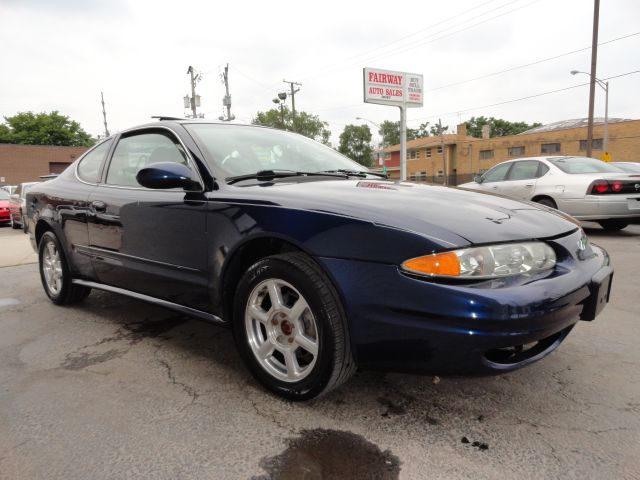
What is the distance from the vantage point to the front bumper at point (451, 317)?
1.76m

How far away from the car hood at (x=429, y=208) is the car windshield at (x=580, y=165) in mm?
5930

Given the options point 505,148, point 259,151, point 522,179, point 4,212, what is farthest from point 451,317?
point 505,148

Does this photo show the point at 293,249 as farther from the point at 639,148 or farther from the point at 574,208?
the point at 639,148

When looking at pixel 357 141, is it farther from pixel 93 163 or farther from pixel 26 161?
pixel 93 163

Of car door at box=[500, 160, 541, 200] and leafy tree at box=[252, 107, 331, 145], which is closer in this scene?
car door at box=[500, 160, 541, 200]

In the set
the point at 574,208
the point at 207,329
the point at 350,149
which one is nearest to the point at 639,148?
the point at 574,208

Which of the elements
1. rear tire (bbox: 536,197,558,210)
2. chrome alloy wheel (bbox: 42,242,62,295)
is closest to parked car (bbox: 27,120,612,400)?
chrome alloy wheel (bbox: 42,242,62,295)

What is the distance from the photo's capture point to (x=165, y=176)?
2.50 meters

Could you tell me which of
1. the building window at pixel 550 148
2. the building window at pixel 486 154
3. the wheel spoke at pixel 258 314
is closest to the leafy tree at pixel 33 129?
the building window at pixel 486 154

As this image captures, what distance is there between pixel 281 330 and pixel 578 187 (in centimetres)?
667

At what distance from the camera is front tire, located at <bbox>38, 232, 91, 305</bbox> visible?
3.93 m

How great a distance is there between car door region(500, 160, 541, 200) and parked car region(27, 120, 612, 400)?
5.70 m

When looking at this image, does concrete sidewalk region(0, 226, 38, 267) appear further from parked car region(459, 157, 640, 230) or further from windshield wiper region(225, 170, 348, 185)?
parked car region(459, 157, 640, 230)

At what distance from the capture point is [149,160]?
10.5 feet
